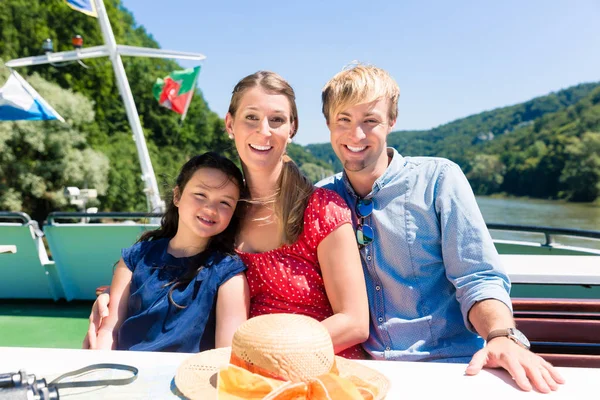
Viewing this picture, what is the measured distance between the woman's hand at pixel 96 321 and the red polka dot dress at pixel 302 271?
0.54 meters

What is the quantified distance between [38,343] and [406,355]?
3.62 metres

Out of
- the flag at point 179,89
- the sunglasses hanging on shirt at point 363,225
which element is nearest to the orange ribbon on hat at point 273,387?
the sunglasses hanging on shirt at point 363,225

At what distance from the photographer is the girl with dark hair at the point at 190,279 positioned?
172 centimetres

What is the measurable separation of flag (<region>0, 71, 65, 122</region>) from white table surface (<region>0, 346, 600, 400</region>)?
586cm

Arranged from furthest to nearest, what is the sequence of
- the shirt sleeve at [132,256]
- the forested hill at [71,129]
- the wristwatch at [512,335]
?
the forested hill at [71,129] < the shirt sleeve at [132,256] < the wristwatch at [512,335]

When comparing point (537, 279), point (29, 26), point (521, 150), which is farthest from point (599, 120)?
point (537, 279)

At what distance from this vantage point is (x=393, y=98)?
1.85 metres

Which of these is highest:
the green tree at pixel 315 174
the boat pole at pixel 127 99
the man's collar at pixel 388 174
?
the boat pole at pixel 127 99

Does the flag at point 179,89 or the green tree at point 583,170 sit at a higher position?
the flag at point 179,89

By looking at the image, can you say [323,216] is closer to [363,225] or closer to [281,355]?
[363,225]

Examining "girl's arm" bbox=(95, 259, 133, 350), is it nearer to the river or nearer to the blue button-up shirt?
the blue button-up shirt

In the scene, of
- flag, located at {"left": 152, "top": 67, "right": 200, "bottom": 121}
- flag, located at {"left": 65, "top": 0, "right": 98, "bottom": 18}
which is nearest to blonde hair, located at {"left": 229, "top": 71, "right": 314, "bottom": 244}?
flag, located at {"left": 65, "top": 0, "right": 98, "bottom": 18}

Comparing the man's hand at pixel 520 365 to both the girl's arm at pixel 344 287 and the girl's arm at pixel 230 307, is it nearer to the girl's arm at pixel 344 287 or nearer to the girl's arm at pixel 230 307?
Answer: the girl's arm at pixel 344 287

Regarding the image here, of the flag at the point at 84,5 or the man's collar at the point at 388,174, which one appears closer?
the man's collar at the point at 388,174
